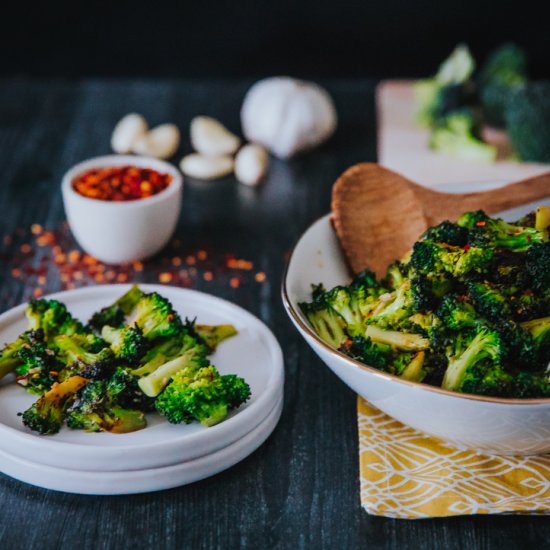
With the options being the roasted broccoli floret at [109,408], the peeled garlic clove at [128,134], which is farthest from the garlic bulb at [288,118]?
the roasted broccoli floret at [109,408]

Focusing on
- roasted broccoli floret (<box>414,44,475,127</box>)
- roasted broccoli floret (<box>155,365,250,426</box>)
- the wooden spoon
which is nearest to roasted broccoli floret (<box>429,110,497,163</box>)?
roasted broccoli floret (<box>414,44,475,127</box>)

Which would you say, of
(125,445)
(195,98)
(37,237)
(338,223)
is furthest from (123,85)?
(125,445)

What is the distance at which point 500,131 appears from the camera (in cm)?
276

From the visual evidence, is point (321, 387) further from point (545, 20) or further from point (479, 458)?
point (545, 20)

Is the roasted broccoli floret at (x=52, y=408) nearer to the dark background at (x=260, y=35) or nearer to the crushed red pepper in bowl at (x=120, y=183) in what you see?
the crushed red pepper in bowl at (x=120, y=183)

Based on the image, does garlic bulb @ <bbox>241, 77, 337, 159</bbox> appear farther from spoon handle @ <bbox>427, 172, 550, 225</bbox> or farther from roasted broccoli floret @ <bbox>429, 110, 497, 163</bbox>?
spoon handle @ <bbox>427, 172, 550, 225</bbox>

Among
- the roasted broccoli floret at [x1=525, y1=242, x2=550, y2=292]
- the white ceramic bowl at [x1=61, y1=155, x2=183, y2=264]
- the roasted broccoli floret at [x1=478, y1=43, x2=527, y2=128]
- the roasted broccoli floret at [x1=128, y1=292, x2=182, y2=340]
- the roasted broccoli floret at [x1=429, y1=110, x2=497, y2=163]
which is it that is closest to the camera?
the roasted broccoli floret at [x1=525, y1=242, x2=550, y2=292]

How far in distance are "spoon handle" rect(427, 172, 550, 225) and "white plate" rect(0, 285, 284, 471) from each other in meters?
0.49

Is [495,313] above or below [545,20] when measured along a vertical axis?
above

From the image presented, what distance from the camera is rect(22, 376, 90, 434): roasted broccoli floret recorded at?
123cm

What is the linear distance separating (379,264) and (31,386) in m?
0.71

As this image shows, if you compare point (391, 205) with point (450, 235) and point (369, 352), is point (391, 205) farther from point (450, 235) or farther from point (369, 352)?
point (369, 352)

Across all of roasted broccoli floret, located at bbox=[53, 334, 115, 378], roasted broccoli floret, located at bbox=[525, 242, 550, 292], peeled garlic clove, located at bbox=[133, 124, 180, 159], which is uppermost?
roasted broccoli floret, located at bbox=[525, 242, 550, 292]

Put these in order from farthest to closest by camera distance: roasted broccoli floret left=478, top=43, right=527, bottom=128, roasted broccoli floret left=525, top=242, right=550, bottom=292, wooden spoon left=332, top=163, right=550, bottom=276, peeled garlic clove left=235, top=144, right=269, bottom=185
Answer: roasted broccoli floret left=478, top=43, right=527, bottom=128 → peeled garlic clove left=235, top=144, right=269, bottom=185 → wooden spoon left=332, top=163, right=550, bottom=276 → roasted broccoli floret left=525, top=242, right=550, bottom=292
